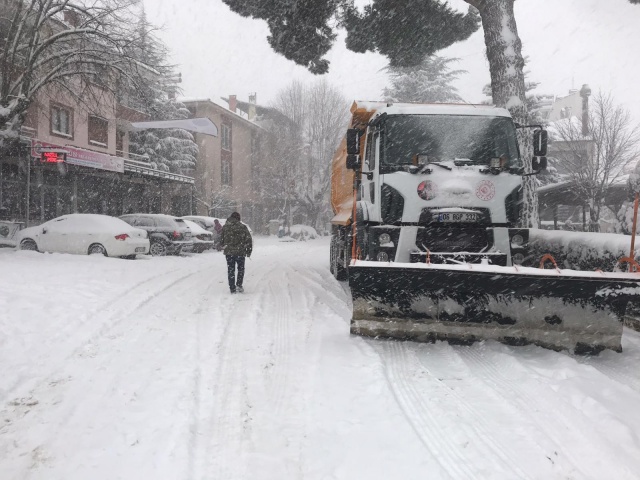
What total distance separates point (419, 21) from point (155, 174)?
56.2 ft

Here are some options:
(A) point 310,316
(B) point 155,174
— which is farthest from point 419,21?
(B) point 155,174

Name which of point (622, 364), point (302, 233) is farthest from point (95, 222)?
point (302, 233)

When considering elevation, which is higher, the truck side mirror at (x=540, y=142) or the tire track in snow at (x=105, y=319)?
the truck side mirror at (x=540, y=142)

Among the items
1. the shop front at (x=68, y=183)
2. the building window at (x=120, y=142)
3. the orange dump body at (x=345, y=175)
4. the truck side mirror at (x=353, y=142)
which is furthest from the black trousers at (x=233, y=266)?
the building window at (x=120, y=142)

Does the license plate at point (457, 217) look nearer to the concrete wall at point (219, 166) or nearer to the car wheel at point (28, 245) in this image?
the car wheel at point (28, 245)

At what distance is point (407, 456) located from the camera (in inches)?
122

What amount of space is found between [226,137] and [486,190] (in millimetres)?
38106

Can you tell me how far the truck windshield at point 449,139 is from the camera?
271 inches

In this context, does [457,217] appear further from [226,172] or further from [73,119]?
[226,172]

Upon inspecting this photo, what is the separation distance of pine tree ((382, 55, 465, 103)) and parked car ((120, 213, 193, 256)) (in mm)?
23423

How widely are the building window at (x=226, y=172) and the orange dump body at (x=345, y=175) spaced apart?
97.2 ft

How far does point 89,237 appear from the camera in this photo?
14359 mm

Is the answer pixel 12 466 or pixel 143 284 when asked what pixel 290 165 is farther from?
pixel 12 466

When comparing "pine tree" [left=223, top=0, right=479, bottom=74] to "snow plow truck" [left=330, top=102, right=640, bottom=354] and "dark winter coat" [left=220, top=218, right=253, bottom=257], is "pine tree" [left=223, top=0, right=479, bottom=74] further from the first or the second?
"dark winter coat" [left=220, top=218, right=253, bottom=257]
